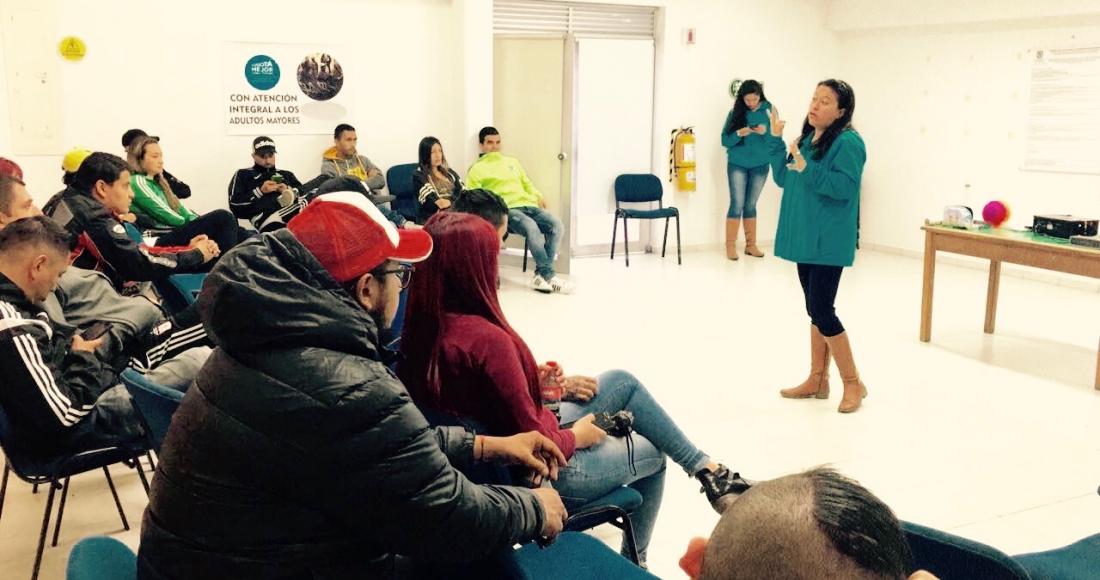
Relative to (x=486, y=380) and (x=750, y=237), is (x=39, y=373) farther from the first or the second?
(x=750, y=237)

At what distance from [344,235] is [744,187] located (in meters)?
7.62

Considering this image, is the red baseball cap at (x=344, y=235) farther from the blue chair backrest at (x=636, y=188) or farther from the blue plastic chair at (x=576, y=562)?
the blue chair backrest at (x=636, y=188)

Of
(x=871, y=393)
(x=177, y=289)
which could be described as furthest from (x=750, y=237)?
(x=177, y=289)

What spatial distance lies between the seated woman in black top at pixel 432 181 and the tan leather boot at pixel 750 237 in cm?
301

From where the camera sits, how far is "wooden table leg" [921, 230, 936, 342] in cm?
538

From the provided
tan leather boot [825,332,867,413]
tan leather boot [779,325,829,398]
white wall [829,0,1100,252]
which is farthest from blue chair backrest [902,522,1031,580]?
white wall [829,0,1100,252]

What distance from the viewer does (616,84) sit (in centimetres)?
842

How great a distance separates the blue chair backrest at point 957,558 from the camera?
1.29 metres

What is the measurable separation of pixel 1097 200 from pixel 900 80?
7.49 ft

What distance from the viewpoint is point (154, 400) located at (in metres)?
2.27

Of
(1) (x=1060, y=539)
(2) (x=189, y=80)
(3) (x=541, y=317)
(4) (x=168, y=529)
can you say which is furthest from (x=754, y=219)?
(4) (x=168, y=529)

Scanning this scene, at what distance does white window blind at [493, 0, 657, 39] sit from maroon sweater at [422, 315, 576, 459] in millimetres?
6195

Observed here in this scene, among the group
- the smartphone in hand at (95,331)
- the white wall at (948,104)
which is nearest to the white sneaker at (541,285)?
the white wall at (948,104)

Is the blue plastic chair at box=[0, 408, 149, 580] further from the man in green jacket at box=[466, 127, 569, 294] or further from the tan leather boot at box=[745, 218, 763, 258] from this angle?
the tan leather boot at box=[745, 218, 763, 258]
